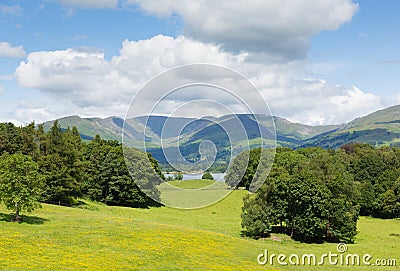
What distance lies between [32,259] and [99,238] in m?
10.1

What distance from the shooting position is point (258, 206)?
63844 millimetres

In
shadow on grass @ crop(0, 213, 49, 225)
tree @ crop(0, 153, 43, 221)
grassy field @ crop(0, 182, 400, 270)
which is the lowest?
grassy field @ crop(0, 182, 400, 270)

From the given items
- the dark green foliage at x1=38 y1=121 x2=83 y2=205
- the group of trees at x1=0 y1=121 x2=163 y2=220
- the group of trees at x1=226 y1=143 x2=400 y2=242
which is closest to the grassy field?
the group of trees at x1=226 y1=143 x2=400 y2=242

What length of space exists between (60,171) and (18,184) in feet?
97.8

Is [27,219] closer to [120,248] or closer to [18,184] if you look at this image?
[18,184]

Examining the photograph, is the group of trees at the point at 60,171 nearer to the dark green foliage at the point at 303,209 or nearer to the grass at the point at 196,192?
the grass at the point at 196,192

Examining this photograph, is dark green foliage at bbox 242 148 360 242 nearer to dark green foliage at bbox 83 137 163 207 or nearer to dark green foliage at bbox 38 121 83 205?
dark green foliage at bbox 83 137 163 207

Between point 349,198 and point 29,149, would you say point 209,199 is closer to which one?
point 349,198

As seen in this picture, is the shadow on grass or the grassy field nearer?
the grassy field

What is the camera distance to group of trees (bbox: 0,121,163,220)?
4438 centimetres

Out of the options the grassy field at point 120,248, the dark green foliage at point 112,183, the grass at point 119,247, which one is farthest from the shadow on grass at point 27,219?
the dark green foliage at point 112,183

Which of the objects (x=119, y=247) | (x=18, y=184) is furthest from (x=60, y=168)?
(x=119, y=247)

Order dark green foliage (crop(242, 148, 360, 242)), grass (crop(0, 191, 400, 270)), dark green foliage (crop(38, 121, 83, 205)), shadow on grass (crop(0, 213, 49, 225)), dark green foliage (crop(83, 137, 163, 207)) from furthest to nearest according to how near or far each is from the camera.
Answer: dark green foliage (crop(83, 137, 163, 207))
dark green foliage (crop(38, 121, 83, 205))
dark green foliage (crop(242, 148, 360, 242))
shadow on grass (crop(0, 213, 49, 225))
grass (crop(0, 191, 400, 270))

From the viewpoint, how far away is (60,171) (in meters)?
73.4
